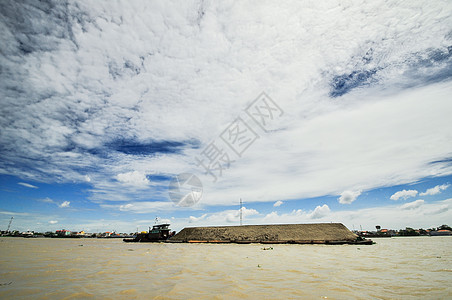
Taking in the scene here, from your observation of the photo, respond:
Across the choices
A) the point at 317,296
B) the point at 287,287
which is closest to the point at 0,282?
the point at 287,287

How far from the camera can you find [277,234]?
4262 cm

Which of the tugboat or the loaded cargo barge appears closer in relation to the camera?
the loaded cargo barge

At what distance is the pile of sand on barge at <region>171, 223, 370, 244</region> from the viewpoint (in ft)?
126

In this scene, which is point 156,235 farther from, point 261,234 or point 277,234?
point 277,234

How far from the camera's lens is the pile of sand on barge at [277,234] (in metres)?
38.5

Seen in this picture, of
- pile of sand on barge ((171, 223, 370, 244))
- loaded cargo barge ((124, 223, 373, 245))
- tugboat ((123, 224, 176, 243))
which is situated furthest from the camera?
tugboat ((123, 224, 176, 243))

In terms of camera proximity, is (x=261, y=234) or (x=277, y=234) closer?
(x=277, y=234)

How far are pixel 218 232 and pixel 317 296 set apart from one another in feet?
156

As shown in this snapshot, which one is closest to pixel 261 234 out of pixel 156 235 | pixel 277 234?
pixel 277 234

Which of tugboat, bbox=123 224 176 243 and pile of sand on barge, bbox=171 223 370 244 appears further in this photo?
tugboat, bbox=123 224 176 243

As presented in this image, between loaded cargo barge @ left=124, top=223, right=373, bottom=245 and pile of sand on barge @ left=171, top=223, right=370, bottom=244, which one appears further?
loaded cargo barge @ left=124, top=223, right=373, bottom=245

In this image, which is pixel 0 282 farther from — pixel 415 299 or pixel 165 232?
pixel 165 232

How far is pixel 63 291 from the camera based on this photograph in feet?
18.0

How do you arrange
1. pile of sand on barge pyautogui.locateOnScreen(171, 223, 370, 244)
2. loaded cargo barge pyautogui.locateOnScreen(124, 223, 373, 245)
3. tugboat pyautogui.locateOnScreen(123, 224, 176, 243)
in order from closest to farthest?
1. pile of sand on barge pyautogui.locateOnScreen(171, 223, 370, 244)
2. loaded cargo barge pyautogui.locateOnScreen(124, 223, 373, 245)
3. tugboat pyautogui.locateOnScreen(123, 224, 176, 243)
